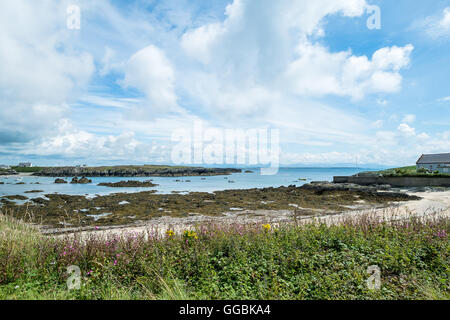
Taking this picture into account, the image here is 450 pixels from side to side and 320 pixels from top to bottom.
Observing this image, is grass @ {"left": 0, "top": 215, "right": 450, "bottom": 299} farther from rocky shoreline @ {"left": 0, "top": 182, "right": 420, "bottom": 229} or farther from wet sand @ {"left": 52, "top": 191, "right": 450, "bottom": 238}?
rocky shoreline @ {"left": 0, "top": 182, "right": 420, "bottom": 229}

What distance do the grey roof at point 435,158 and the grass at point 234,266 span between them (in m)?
57.1

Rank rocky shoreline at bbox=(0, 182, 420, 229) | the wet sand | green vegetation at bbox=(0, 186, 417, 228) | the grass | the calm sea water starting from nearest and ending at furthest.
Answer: the grass → the wet sand → rocky shoreline at bbox=(0, 182, 420, 229) → green vegetation at bbox=(0, 186, 417, 228) → the calm sea water

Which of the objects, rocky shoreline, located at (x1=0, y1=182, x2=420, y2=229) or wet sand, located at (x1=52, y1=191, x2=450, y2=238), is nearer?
wet sand, located at (x1=52, y1=191, x2=450, y2=238)

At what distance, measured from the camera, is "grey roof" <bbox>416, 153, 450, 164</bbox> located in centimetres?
4860

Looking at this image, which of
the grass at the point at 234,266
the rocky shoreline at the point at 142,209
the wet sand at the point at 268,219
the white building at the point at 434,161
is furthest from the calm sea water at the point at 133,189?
the grass at the point at 234,266

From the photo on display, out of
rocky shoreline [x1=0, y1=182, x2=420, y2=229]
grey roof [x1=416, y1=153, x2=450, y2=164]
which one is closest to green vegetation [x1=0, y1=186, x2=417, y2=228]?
rocky shoreline [x1=0, y1=182, x2=420, y2=229]

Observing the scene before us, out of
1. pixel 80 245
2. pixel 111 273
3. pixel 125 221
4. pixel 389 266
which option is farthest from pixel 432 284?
pixel 125 221

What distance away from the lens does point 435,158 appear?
51.5m

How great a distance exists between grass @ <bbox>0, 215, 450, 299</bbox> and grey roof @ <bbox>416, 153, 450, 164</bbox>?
187ft

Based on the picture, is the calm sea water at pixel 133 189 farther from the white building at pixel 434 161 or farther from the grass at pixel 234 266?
the grass at pixel 234 266

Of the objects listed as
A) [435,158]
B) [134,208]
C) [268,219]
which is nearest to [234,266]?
[268,219]

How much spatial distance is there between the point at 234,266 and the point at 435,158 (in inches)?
2547

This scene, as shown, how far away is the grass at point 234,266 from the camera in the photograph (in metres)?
3.72
